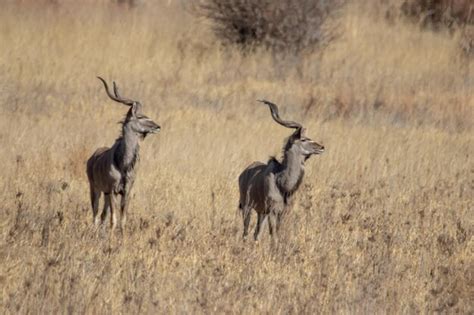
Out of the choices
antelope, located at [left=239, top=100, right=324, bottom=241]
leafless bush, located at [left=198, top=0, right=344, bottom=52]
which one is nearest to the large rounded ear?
antelope, located at [left=239, top=100, right=324, bottom=241]

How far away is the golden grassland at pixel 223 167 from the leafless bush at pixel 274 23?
53 centimetres

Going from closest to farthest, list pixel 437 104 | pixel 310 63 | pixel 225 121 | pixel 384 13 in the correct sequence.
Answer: pixel 225 121 → pixel 437 104 → pixel 310 63 → pixel 384 13

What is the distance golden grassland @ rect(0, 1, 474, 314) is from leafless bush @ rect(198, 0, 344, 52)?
20.7 inches

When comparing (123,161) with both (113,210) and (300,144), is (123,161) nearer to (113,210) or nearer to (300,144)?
(113,210)

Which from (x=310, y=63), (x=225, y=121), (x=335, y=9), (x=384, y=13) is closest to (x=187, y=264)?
(x=225, y=121)

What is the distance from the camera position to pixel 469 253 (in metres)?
10.3

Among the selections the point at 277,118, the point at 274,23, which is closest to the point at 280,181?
the point at 277,118

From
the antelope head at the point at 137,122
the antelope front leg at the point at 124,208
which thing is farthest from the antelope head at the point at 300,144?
the antelope front leg at the point at 124,208

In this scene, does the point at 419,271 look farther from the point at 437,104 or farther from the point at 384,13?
the point at 384,13

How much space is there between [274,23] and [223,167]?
1174 centimetres

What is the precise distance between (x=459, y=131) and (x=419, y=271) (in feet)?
33.0

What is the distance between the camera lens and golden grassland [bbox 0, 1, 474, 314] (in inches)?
333

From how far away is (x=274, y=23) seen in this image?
25656mm

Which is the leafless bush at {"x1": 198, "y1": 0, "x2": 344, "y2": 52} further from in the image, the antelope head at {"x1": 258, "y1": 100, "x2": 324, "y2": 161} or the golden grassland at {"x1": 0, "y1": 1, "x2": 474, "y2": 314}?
the antelope head at {"x1": 258, "y1": 100, "x2": 324, "y2": 161}
